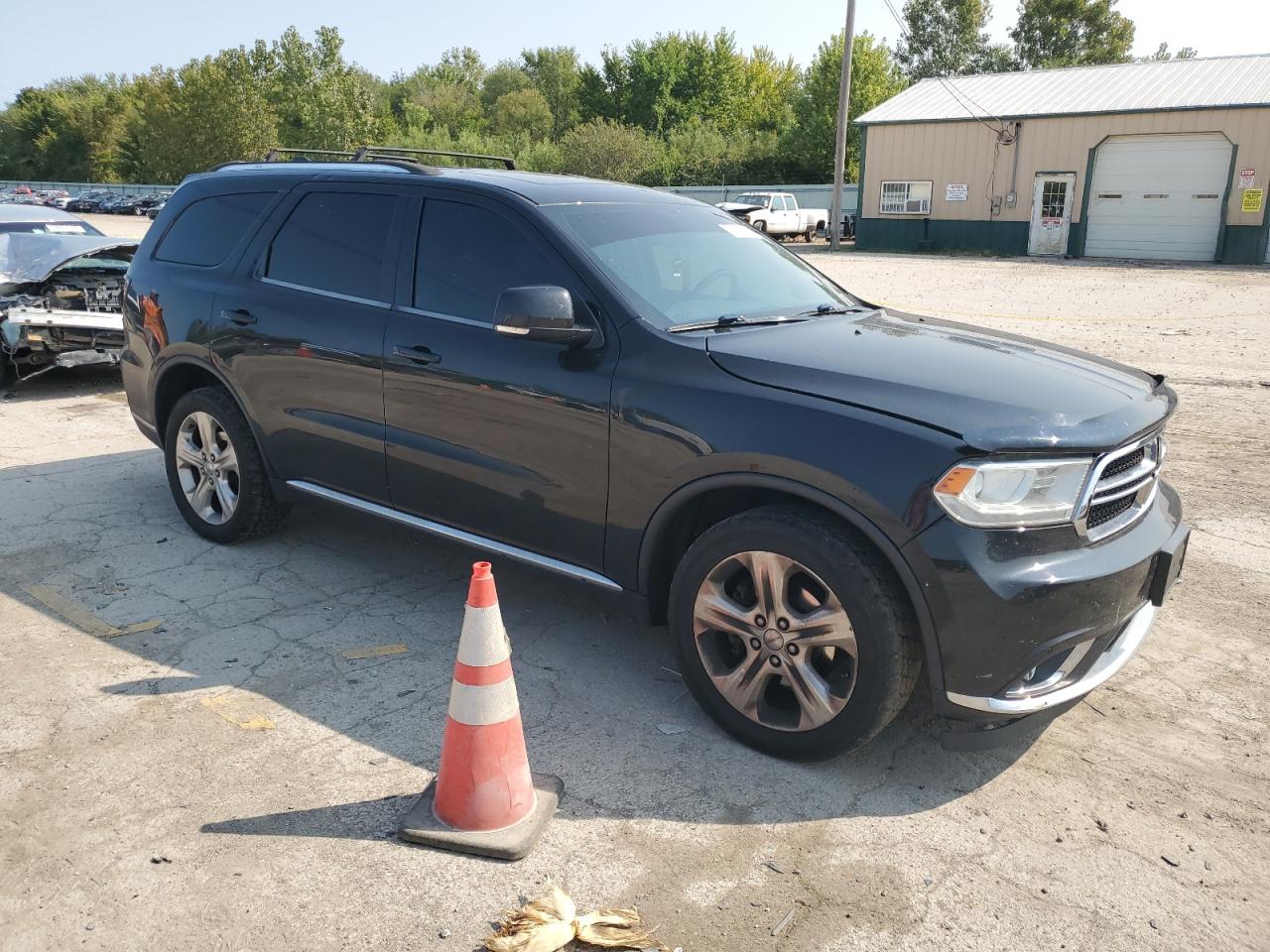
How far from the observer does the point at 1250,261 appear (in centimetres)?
2725

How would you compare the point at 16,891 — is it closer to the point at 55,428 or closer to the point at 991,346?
the point at 991,346

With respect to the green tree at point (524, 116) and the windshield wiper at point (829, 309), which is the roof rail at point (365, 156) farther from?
the green tree at point (524, 116)

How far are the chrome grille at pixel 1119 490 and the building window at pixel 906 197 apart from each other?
3168 cm

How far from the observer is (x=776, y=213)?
34.5m

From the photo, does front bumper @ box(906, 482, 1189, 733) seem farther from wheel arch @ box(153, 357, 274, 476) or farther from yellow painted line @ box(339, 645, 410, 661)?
wheel arch @ box(153, 357, 274, 476)

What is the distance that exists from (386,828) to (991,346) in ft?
8.78

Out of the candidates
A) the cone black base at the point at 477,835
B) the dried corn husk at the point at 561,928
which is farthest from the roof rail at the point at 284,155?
the dried corn husk at the point at 561,928

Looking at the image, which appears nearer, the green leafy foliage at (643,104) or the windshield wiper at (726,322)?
the windshield wiper at (726,322)

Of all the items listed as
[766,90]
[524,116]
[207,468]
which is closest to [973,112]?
[207,468]

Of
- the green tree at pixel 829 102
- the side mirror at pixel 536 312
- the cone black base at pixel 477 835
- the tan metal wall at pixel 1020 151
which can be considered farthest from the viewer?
the green tree at pixel 829 102

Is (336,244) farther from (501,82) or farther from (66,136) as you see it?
(501,82)

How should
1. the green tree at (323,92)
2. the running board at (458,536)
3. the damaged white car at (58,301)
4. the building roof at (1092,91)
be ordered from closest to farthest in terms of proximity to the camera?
the running board at (458,536) < the damaged white car at (58,301) < the building roof at (1092,91) < the green tree at (323,92)

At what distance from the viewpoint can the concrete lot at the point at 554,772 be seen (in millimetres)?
2625

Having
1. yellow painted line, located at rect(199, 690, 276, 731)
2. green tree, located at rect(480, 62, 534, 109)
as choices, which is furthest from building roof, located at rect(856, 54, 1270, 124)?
green tree, located at rect(480, 62, 534, 109)
